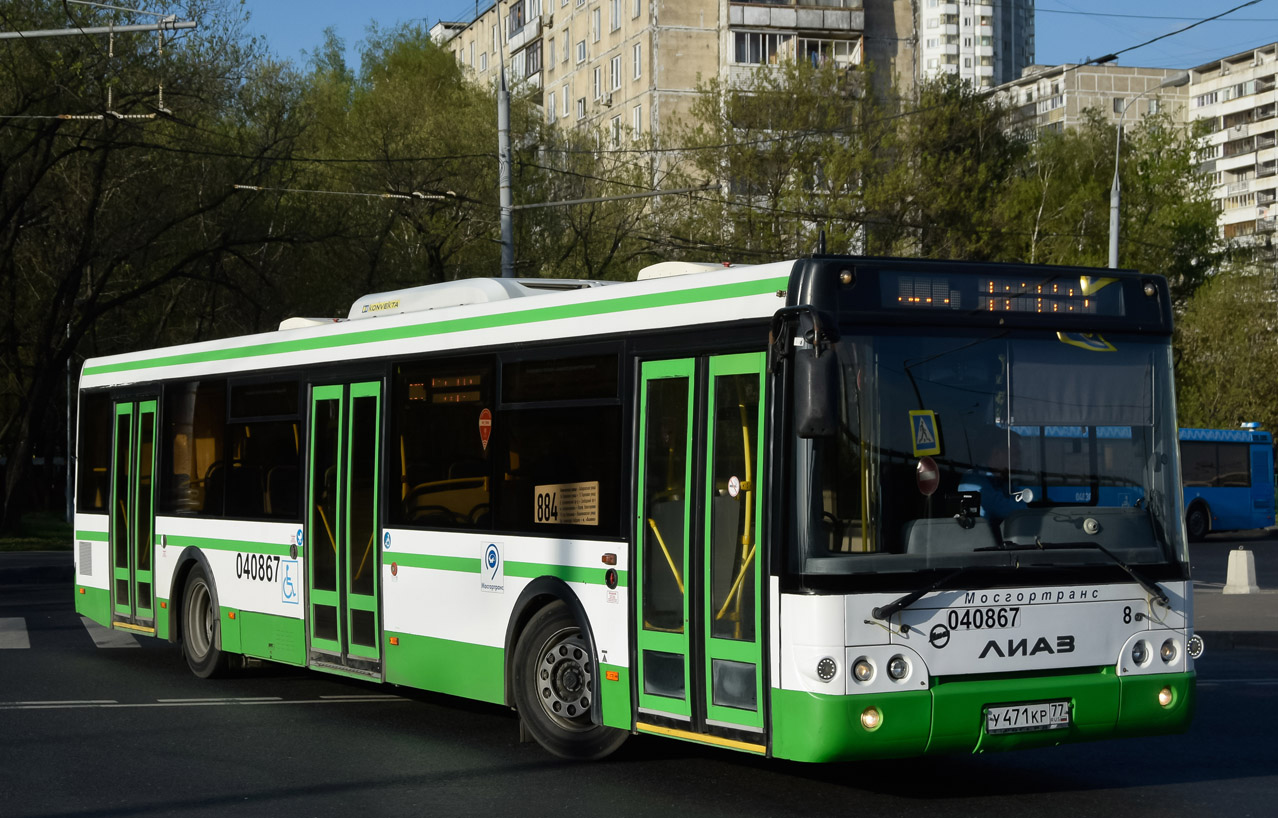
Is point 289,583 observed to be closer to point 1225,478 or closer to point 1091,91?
point 1225,478

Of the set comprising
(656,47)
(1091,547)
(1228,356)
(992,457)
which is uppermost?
(656,47)

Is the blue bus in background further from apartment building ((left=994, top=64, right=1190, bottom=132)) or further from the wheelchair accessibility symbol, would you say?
apartment building ((left=994, top=64, right=1190, bottom=132))

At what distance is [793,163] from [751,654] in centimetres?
3960

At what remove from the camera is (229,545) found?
43.5 feet

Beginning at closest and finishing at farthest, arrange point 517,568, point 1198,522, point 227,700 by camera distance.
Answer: point 517,568
point 227,700
point 1198,522

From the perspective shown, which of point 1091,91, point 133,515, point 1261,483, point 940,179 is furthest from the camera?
point 1091,91

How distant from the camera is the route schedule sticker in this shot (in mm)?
9305

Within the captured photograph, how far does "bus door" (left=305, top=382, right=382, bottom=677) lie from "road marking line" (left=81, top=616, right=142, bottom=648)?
462 cm

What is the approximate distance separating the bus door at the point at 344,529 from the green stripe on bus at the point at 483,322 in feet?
1.17

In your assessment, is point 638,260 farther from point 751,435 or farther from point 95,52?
point 751,435

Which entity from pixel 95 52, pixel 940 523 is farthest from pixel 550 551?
pixel 95 52

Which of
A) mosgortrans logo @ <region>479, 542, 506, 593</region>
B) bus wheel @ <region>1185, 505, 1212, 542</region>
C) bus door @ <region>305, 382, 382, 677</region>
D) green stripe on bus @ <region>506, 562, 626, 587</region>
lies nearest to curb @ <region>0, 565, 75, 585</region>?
bus door @ <region>305, 382, 382, 677</region>

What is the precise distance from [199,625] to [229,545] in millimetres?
993

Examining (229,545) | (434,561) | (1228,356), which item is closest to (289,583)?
(229,545)
